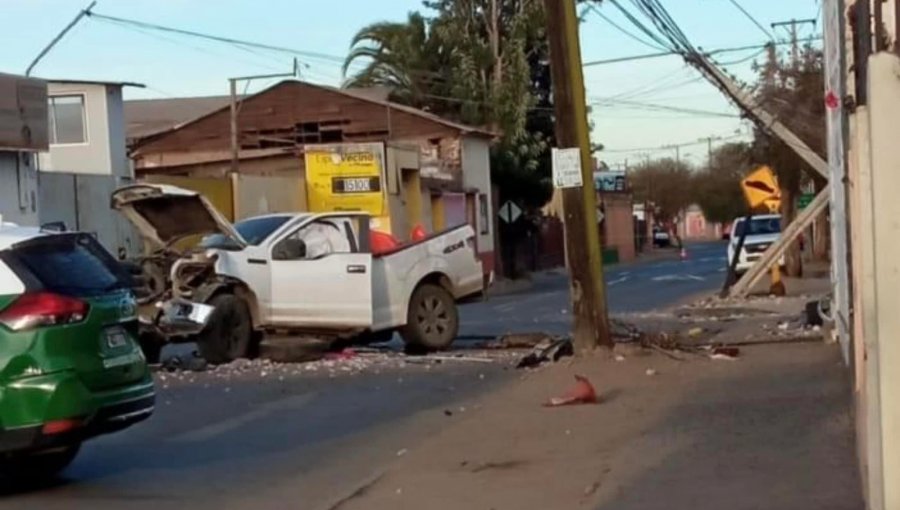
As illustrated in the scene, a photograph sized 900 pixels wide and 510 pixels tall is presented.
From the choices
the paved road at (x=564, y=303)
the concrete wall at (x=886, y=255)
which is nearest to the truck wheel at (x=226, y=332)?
the paved road at (x=564, y=303)

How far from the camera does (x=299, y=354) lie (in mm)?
20547

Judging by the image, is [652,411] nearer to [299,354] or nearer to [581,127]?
[581,127]

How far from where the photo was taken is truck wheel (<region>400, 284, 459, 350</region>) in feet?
68.8

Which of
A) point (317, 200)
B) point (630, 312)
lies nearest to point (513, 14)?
point (317, 200)

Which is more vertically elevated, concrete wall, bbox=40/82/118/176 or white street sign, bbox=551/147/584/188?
concrete wall, bbox=40/82/118/176

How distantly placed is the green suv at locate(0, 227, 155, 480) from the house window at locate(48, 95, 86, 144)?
3559 cm

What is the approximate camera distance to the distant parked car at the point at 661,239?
11344 cm

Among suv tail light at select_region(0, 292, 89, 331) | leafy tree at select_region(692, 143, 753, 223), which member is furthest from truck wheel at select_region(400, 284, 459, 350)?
leafy tree at select_region(692, 143, 753, 223)

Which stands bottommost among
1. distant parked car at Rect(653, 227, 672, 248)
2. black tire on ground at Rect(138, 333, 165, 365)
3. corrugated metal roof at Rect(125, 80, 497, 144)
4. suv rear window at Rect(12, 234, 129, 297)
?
distant parked car at Rect(653, 227, 672, 248)

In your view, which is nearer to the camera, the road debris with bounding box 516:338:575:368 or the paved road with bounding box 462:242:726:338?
the road debris with bounding box 516:338:575:368

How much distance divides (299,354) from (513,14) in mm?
41615

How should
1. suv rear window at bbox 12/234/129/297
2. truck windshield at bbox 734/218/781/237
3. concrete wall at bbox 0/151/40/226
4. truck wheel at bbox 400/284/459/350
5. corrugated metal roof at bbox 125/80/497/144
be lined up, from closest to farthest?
suv rear window at bbox 12/234/129/297
truck wheel at bbox 400/284/459/350
concrete wall at bbox 0/151/40/226
truck windshield at bbox 734/218/781/237
corrugated metal roof at bbox 125/80/497/144

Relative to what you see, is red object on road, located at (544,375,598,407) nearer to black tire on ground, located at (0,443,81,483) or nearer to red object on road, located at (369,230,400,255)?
black tire on ground, located at (0,443,81,483)

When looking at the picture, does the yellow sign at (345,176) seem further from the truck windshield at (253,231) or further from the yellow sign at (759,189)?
the truck windshield at (253,231)
